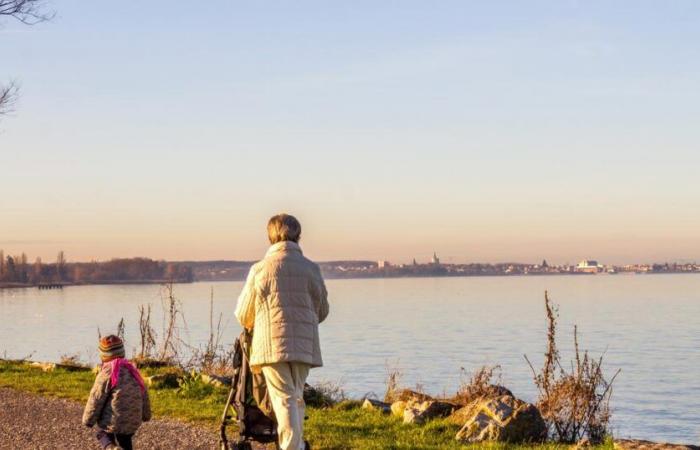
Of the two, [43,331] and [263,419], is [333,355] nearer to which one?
[43,331]

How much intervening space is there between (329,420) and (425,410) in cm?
118

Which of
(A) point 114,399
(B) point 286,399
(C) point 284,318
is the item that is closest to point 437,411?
(B) point 286,399

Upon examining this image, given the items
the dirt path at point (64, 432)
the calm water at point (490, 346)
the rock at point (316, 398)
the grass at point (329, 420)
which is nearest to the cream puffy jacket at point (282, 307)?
the grass at point (329, 420)

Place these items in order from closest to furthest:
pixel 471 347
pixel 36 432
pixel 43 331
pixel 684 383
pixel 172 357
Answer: pixel 36 432 < pixel 172 357 < pixel 684 383 < pixel 471 347 < pixel 43 331

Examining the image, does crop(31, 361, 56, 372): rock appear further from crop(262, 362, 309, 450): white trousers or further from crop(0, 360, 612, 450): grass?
crop(262, 362, 309, 450): white trousers

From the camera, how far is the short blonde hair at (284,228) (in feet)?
26.3

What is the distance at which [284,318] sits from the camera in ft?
25.7

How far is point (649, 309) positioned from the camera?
219 ft

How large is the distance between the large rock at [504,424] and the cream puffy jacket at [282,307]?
2.92 m

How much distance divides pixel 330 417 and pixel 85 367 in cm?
818

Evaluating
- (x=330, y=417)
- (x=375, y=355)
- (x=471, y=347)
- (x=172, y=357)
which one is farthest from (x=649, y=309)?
(x=330, y=417)

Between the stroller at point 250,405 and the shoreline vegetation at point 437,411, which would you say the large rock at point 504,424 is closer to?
the shoreline vegetation at point 437,411

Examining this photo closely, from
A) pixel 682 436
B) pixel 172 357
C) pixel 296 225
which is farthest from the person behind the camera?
pixel 682 436

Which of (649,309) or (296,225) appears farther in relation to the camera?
(649,309)
